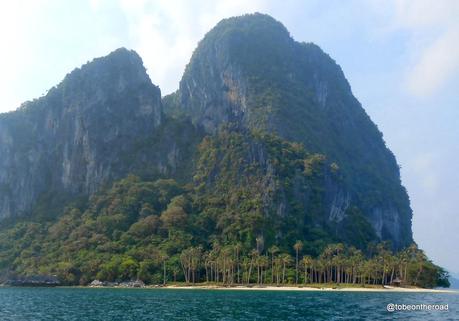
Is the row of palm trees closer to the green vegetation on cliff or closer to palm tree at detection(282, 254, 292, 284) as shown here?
palm tree at detection(282, 254, 292, 284)

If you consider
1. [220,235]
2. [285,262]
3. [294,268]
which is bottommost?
[294,268]

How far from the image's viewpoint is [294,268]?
147 metres

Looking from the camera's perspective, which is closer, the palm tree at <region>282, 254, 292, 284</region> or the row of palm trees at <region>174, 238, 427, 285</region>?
the row of palm trees at <region>174, 238, 427, 285</region>

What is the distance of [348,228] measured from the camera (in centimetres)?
19238

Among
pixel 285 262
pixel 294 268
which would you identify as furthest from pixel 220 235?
pixel 285 262

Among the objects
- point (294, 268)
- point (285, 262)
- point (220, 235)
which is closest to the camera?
point (285, 262)

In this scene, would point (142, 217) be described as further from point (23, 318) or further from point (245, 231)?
point (23, 318)

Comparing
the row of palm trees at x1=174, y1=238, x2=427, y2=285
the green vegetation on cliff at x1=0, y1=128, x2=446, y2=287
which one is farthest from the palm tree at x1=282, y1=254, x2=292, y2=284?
the green vegetation on cliff at x1=0, y1=128, x2=446, y2=287

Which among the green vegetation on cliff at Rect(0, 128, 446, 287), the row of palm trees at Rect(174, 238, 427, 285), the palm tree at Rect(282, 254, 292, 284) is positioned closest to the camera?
the row of palm trees at Rect(174, 238, 427, 285)

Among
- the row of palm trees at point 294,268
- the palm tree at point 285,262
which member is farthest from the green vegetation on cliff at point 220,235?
the palm tree at point 285,262

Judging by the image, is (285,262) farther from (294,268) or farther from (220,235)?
(220,235)

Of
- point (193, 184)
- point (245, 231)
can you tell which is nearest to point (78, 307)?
point (245, 231)

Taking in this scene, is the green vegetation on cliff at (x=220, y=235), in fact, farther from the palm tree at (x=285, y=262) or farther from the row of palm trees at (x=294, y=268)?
the palm tree at (x=285, y=262)

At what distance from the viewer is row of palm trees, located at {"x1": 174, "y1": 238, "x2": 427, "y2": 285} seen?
5404 inches
